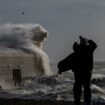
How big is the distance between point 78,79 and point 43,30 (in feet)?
194

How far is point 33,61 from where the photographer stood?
2798 inches

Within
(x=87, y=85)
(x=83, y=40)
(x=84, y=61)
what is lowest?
(x=87, y=85)

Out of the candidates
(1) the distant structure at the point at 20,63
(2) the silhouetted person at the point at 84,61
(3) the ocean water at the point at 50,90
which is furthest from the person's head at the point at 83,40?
(1) the distant structure at the point at 20,63

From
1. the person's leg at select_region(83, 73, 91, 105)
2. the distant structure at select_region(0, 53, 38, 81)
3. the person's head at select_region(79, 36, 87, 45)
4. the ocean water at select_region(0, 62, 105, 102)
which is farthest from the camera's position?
the distant structure at select_region(0, 53, 38, 81)

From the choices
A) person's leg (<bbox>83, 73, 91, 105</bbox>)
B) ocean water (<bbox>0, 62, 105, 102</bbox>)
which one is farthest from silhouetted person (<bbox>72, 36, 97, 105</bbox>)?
ocean water (<bbox>0, 62, 105, 102</bbox>)

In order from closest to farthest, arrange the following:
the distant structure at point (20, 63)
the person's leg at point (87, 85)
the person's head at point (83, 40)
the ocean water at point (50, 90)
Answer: the person's head at point (83, 40) → the person's leg at point (87, 85) → the ocean water at point (50, 90) → the distant structure at point (20, 63)

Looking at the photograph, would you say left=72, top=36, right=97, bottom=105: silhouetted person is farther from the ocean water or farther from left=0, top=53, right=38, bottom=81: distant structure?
left=0, top=53, right=38, bottom=81: distant structure

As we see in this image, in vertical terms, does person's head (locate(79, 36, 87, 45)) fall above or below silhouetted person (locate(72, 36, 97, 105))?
above

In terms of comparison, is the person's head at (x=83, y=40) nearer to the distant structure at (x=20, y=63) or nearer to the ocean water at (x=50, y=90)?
the ocean water at (x=50, y=90)

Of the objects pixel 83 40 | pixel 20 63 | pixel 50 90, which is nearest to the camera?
pixel 83 40

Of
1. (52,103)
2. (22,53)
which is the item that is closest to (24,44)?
(22,53)

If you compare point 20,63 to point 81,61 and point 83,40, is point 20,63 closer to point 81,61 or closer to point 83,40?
point 81,61

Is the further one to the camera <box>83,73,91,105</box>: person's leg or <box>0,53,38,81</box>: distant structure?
<box>0,53,38,81</box>: distant structure

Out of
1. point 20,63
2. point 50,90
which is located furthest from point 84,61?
point 20,63
